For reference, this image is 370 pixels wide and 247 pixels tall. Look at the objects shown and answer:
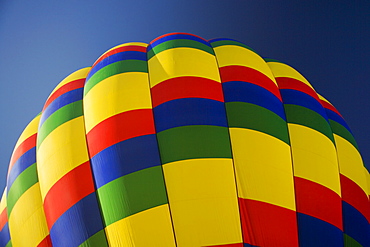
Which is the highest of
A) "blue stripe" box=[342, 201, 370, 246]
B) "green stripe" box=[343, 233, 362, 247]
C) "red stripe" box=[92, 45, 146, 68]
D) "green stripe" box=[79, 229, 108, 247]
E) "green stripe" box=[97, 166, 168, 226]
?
"red stripe" box=[92, 45, 146, 68]

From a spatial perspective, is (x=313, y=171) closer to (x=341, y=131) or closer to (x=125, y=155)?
(x=341, y=131)

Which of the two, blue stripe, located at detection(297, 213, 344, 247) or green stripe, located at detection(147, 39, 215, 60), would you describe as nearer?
blue stripe, located at detection(297, 213, 344, 247)

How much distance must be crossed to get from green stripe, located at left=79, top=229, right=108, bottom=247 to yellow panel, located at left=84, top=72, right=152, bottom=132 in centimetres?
32

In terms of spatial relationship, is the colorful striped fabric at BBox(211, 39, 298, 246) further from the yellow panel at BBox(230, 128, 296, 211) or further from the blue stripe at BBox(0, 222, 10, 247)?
the blue stripe at BBox(0, 222, 10, 247)

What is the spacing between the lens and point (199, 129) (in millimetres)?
1400

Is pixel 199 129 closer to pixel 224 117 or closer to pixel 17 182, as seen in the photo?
pixel 224 117

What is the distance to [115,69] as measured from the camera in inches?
62.7

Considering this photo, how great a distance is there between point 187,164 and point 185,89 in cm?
25

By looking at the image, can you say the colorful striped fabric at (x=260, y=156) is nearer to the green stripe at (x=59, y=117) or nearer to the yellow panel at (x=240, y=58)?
the yellow panel at (x=240, y=58)

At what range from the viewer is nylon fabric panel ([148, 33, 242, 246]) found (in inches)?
51.4

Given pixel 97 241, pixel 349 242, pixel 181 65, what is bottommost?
pixel 349 242

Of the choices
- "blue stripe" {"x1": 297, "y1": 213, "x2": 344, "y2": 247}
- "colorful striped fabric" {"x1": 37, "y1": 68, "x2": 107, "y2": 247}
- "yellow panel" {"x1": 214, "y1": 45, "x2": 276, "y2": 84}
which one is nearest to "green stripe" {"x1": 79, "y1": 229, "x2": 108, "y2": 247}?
"colorful striped fabric" {"x1": 37, "y1": 68, "x2": 107, "y2": 247}

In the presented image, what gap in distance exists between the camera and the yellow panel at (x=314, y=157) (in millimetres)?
1425

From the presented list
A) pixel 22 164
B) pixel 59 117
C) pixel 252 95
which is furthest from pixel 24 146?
pixel 252 95
